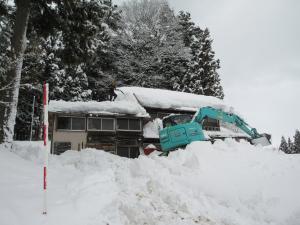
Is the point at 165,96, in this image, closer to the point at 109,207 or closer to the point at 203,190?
the point at 203,190

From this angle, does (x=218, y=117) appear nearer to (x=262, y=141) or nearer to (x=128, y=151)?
(x=262, y=141)

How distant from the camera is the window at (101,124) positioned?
2333cm

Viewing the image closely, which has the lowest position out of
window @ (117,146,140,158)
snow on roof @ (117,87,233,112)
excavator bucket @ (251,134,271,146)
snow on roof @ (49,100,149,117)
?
window @ (117,146,140,158)

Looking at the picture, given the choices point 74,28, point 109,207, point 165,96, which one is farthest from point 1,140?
point 165,96

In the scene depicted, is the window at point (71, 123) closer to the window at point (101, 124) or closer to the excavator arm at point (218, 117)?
the window at point (101, 124)

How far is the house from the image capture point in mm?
22188

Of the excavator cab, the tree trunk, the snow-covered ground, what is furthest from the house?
the snow-covered ground

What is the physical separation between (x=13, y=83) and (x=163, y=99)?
648 inches

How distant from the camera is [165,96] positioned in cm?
2769

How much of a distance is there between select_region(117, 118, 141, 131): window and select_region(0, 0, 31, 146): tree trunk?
12.4m

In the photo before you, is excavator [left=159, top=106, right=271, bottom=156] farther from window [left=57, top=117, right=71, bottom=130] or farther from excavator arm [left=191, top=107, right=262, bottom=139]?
window [left=57, top=117, right=71, bottom=130]

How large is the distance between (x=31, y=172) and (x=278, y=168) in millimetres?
6312

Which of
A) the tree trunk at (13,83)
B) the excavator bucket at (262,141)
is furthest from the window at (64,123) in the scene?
the excavator bucket at (262,141)

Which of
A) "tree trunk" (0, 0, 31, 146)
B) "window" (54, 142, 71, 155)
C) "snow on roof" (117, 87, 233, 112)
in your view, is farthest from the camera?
"snow on roof" (117, 87, 233, 112)
